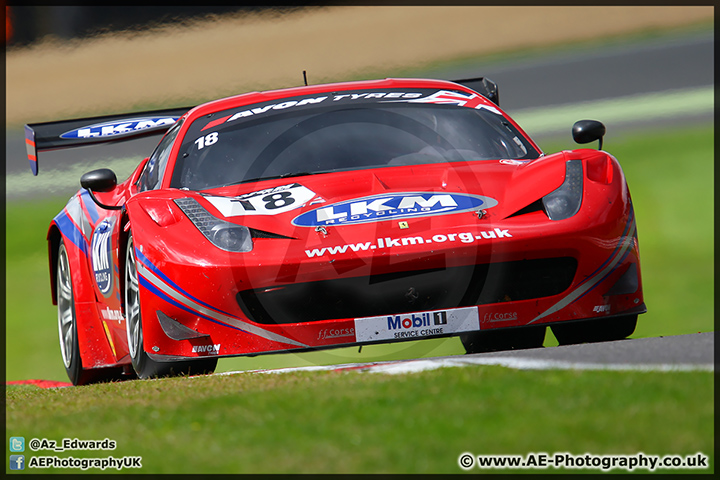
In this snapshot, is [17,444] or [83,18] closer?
[17,444]

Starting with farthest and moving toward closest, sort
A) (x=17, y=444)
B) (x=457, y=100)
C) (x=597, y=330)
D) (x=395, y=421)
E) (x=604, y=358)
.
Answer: (x=457, y=100)
(x=597, y=330)
(x=604, y=358)
(x=17, y=444)
(x=395, y=421)

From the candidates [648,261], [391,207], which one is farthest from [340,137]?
[648,261]

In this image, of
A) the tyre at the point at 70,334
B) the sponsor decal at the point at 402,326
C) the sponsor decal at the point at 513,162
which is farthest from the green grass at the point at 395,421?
the tyre at the point at 70,334

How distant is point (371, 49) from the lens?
17.0 metres

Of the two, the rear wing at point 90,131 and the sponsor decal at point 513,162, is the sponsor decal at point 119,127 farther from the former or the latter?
the sponsor decal at point 513,162

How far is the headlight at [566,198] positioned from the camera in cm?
422

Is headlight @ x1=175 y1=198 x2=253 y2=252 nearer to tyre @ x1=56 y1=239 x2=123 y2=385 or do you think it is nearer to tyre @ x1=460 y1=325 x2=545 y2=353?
tyre @ x1=460 y1=325 x2=545 y2=353

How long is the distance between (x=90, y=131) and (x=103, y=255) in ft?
5.73

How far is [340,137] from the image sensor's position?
202 inches

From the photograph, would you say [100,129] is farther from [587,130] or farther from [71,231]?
[587,130]

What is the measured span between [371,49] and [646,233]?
6.81 metres

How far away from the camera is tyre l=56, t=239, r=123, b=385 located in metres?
6.09
